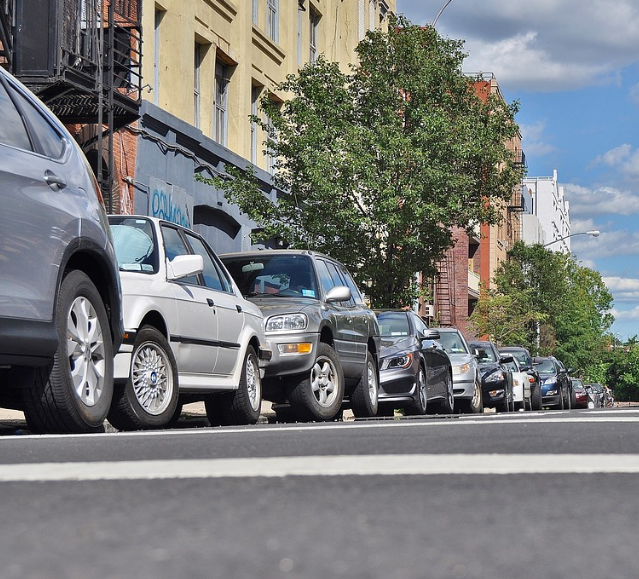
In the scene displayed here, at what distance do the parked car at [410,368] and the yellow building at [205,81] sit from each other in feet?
20.0

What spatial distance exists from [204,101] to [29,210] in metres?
20.0

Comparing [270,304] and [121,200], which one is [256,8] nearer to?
[121,200]

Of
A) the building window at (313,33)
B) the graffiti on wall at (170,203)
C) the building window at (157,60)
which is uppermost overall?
the building window at (313,33)

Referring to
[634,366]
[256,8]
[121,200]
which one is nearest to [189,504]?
[121,200]

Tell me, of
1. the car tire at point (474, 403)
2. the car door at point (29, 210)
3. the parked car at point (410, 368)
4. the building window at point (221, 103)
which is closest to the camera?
the car door at point (29, 210)

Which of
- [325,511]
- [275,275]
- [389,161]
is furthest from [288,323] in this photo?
[389,161]

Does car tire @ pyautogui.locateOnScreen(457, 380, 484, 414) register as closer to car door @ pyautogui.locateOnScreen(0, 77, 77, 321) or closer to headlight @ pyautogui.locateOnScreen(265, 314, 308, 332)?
headlight @ pyautogui.locateOnScreen(265, 314, 308, 332)

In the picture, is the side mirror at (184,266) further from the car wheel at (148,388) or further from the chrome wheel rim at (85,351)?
the chrome wheel rim at (85,351)

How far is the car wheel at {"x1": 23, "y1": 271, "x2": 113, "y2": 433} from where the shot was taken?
734 centimetres

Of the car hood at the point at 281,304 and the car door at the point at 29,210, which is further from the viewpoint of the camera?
the car hood at the point at 281,304

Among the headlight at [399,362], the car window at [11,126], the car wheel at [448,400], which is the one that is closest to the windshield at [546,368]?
the car wheel at [448,400]

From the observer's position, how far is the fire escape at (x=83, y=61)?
17672mm

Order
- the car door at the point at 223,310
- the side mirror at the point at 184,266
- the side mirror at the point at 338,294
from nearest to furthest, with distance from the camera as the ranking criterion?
1. the side mirror at the point at 184,266
2. the car door at the point at 223,310
3. the side mirror at the point at 338,294

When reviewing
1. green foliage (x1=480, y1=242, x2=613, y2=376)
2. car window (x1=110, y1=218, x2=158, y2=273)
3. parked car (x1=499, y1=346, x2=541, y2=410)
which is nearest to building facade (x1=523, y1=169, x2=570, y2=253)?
green foliage (x1=480, y1=242, x2=613, y2=376)
